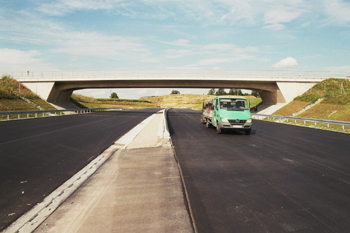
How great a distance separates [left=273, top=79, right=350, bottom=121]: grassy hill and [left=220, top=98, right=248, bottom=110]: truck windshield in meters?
15.1

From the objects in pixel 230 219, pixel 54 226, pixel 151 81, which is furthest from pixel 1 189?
pixel 151 81

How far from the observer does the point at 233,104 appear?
16.7 m

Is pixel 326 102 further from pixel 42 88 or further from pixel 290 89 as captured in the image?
pixel 42 88

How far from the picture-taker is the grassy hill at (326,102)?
29.9 meters

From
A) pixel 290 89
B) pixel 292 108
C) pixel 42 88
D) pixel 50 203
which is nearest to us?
pixel 50 203

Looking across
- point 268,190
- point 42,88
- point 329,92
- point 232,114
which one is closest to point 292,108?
point 329,92

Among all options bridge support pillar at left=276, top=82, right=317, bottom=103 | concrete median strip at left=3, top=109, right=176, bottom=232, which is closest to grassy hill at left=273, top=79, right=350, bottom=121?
bridge support pillar at left=276, top=82, right=317, bottom=103

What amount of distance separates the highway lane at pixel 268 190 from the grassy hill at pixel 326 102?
842 inches

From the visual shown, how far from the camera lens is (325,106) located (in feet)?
111

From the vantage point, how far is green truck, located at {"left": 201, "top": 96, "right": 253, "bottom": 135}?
15414 millimetres

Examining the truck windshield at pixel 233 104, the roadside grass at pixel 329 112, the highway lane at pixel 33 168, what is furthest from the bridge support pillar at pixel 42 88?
the roadside grass at pixel 329 112

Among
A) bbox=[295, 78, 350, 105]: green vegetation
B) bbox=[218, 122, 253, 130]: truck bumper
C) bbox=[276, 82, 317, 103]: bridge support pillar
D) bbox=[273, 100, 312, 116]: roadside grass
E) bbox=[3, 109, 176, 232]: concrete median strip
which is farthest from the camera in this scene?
bbox=[276, 82, 317, 103]: bridge support pillar

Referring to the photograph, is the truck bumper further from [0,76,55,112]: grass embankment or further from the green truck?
[0,76,55,112]: grass embankment

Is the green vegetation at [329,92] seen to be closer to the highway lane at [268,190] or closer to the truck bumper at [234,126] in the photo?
the truck bumper at [234,126]
